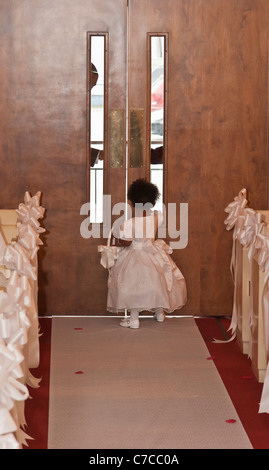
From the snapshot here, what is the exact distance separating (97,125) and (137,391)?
2397 mm

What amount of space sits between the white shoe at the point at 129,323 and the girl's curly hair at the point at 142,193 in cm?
84

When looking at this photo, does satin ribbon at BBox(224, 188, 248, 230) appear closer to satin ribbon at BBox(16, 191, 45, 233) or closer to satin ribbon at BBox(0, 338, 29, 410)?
satin ribbon at BBox(16, 191, 45, 233)

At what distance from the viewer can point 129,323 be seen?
5.77 metres

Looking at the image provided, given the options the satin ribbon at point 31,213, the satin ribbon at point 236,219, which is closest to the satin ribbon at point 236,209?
the satin ribbon at point 236,219

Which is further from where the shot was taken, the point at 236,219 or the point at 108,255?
the point at 108,255

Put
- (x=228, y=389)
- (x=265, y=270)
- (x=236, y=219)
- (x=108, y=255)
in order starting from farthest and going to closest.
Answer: (x=108, y=255) < (x=236, y=219) < (x=228, y=389) < (x=265, y=270)

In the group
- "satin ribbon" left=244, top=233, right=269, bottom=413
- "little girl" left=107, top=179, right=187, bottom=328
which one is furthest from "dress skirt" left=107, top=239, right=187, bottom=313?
"satin ribbon" left=244, top=233, right=269, bottom=413

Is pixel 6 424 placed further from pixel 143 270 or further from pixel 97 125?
pixel 97 125

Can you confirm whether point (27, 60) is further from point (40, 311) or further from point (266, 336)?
point (266, 336)

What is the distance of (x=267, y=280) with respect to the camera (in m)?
4.21

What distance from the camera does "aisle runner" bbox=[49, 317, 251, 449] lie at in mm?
3650

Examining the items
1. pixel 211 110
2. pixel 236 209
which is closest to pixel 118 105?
pixel 211 110
